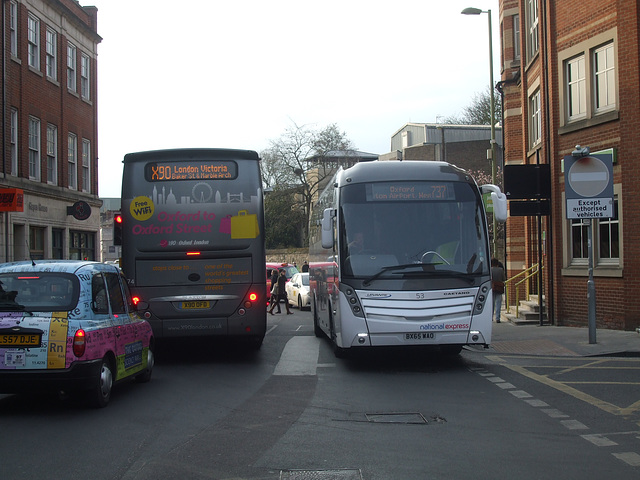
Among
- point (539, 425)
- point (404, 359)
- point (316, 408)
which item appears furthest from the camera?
point (404, 359)

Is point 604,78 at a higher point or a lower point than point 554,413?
higher

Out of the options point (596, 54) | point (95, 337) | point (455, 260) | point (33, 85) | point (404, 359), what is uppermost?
point (33, 85)

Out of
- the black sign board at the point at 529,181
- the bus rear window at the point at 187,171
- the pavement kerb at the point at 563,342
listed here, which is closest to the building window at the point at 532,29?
the black sign board at the point at 529,181

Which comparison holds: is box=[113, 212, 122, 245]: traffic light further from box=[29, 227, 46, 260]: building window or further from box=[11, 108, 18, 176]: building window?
box=[29, 227, 46, 260]: building window

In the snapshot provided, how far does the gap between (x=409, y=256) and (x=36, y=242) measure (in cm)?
2044

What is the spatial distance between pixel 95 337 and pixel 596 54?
46.1ft

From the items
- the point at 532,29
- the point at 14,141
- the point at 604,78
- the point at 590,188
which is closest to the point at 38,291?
the point at 590,188

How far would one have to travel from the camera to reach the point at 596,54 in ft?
59.0

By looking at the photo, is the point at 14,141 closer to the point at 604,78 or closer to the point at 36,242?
the point at 36,242

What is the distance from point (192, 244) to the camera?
12.8 m

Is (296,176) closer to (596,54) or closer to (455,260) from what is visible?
(596,54)

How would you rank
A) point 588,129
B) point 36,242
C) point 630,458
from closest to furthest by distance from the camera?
point 630,458 → point 588,129 → point 36,242

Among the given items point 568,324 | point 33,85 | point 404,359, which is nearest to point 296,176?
point 33,85

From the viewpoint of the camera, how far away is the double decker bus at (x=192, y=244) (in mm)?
12758
